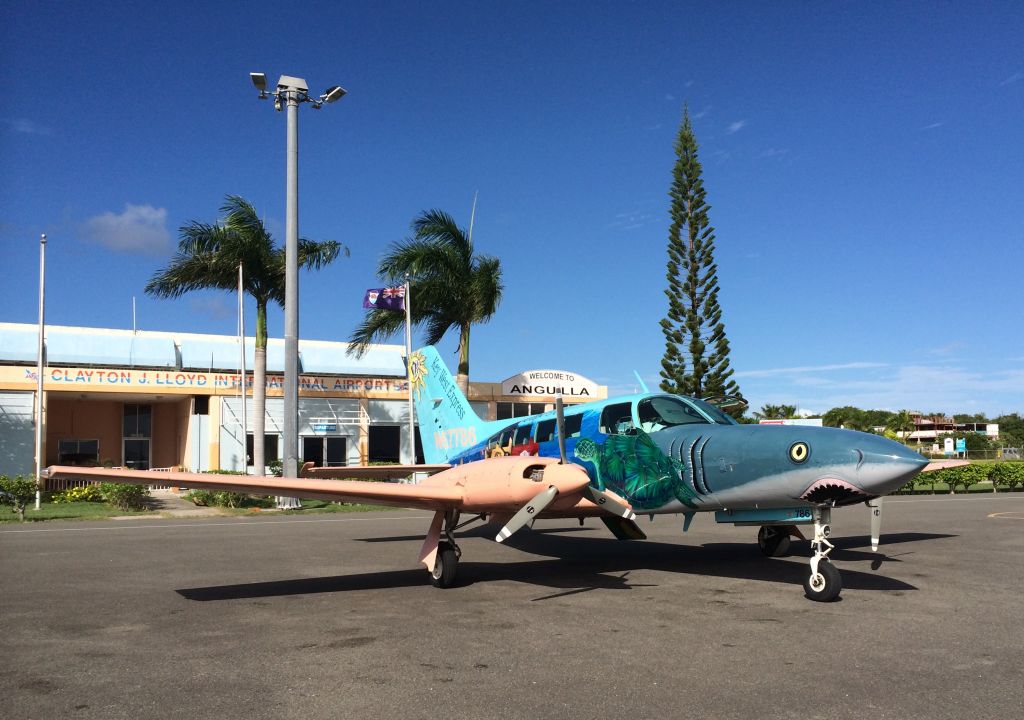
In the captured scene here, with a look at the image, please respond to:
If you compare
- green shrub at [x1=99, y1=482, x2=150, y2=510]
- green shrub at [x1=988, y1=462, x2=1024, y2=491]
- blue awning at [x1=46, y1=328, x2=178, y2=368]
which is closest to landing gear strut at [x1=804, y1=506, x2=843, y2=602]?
green shrub at [x1=99, y1=482, x2=150, y2=510]

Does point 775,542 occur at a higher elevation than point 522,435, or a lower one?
lower

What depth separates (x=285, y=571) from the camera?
39.9 feet

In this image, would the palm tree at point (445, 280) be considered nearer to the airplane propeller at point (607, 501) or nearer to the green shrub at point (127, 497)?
the green shrub at point (127, 497)

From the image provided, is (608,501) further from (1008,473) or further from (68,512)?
(1008,473)

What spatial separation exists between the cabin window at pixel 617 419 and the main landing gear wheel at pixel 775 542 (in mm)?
3899

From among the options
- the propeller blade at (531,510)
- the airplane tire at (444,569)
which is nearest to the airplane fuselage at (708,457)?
the propeller blade at (531,510)

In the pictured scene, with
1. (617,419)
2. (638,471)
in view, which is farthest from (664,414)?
(638,471)

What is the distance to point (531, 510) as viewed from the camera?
984cm

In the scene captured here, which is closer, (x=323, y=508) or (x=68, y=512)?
(x=68, y=512)

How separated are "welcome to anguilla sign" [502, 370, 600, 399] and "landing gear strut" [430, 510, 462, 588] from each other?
3438 cm

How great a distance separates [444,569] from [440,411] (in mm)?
6783

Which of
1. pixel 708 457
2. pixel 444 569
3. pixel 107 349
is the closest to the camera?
pixel 708 457

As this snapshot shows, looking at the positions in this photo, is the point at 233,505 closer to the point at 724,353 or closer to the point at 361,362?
the point at 361,362

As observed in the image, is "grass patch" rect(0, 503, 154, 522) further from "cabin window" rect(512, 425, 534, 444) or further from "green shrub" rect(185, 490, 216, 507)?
"cabin window" rect(512, 425, 534, 444)
